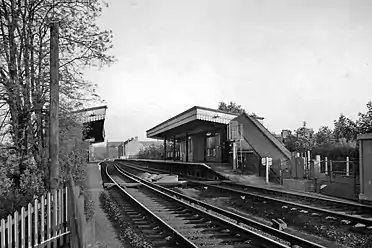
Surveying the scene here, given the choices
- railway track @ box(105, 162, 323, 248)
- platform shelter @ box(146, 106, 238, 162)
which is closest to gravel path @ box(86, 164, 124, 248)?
railway track @ box(105, 162, 323, 248)

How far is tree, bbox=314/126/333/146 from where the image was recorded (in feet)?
103

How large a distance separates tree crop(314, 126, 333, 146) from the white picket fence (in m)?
25.7

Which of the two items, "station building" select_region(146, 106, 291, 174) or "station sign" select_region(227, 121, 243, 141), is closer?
"station building" select_region(146, 106, 291, 174)

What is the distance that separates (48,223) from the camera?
284 inches

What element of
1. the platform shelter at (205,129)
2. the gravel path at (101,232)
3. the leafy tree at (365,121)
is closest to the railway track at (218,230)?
the gravel path at (101,232)

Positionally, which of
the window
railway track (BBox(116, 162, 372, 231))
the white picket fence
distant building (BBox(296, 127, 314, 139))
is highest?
distant building (BBox(296, 127, 314, 139))

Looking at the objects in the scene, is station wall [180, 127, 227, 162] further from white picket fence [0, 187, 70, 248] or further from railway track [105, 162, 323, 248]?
white picket fence [0, 187, 70, 248]

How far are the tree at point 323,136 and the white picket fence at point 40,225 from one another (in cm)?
2571

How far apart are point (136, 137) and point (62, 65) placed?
123525mm

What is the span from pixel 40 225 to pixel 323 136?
2863 cm

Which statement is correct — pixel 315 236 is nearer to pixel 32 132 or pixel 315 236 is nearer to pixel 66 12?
pixel 32 132

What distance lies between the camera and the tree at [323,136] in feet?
103

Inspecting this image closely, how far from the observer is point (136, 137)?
438ft

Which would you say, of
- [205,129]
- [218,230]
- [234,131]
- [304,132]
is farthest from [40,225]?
[304,132]
